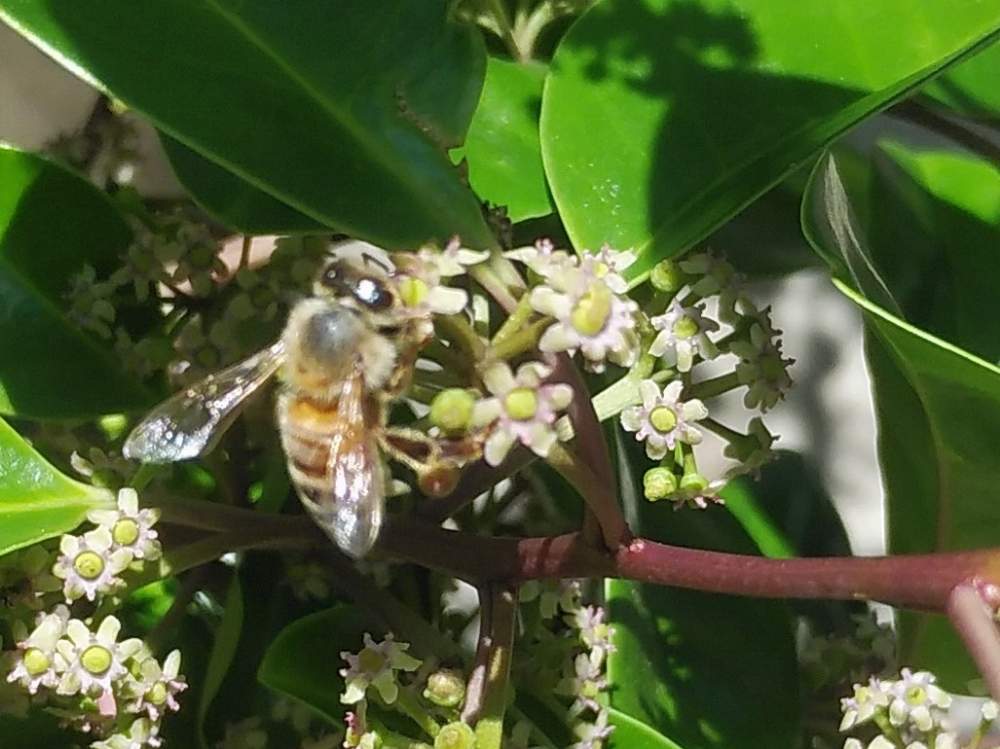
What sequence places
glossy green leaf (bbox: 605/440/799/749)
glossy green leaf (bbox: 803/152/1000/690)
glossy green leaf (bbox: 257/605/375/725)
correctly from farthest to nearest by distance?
glossy green leaf (bbox: 605/440/799/749) < glossy green leaf (bbox: 257/605/375/725) < glossy green leaf (bbox: 803/152/1000/690)

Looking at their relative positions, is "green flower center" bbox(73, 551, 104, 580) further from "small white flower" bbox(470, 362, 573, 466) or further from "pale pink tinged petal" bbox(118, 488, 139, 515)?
"small white flower" bbox(470, 362, 573, 466)

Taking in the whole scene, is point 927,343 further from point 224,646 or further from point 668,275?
point 224,646

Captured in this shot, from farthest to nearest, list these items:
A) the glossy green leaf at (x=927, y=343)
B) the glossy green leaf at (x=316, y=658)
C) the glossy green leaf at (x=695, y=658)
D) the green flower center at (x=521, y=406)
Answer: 1. the glossy green leaf at (x=695, y=658)
2. the glossy green leaf at (x=316, y=658)
3. the glossy green leaf at (x=927, y=343)
4. the green flower center at (x=521, y=406)

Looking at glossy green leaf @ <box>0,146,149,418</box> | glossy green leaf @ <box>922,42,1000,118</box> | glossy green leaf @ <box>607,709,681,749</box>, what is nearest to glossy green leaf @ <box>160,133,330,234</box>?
glossy green leaf @ <box>0,146,149,418</box>

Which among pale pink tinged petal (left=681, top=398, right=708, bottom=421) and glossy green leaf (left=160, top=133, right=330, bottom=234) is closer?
pale pink tinged petal (left=681, top=398, right=708, bottom=421)

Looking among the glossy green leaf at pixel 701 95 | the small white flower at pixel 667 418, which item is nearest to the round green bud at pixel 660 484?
the small white flower at pixel 667 418

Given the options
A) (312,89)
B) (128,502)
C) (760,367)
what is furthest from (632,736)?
(312,89)

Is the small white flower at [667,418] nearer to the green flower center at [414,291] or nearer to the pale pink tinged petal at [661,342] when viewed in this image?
the pale pink tinged petal at [661,342]
